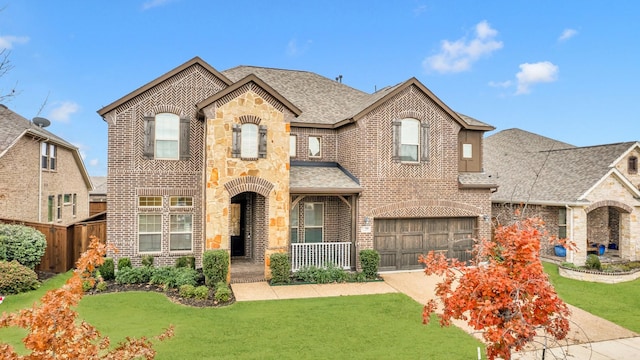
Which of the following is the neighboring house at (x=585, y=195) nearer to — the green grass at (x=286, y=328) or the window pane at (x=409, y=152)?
the window pane at (x=409, y=152)

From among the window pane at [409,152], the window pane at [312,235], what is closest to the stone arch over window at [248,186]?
the window pane at [312,235]

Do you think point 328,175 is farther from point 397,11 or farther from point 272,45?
point 272,45

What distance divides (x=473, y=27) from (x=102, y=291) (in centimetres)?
1961

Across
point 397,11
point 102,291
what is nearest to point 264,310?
point 102,291

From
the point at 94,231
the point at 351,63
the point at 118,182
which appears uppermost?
the point at 351,63

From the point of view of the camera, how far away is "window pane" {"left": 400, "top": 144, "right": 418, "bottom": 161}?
1608 cm

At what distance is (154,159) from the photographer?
50.1 feet

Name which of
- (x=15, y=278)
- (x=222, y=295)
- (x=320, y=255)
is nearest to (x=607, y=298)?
(x=320, y=255)

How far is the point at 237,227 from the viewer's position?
56.5 ft

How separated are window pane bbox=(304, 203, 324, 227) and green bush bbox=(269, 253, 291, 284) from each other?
3124mm

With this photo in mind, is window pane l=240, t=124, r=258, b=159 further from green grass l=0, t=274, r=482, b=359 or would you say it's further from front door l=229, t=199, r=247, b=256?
green grass l=0, t=274, r=482, b=359

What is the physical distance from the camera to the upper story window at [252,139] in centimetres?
1411

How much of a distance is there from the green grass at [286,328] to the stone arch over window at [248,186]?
13.4 feet

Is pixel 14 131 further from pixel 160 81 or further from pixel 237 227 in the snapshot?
pixel 237 227
